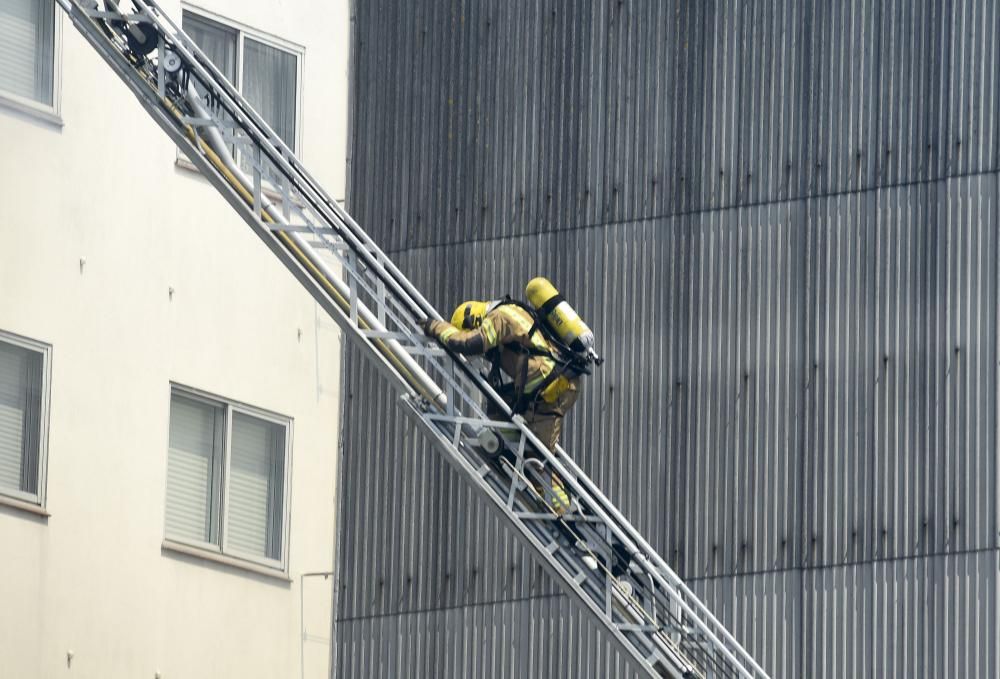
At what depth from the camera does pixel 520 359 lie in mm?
20734

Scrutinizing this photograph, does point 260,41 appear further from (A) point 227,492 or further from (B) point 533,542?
(B) point 533,542

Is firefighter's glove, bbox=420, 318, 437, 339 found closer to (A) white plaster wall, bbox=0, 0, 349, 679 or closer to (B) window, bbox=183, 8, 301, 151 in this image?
(A) white plaster wall, bbox=0, 0, 349, 679

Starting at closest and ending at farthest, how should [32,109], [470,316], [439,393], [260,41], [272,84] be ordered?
[439,393] < [470,316] < [32,109] < [260,41] < [272,84]


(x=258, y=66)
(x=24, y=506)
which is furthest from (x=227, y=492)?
(x=258, y=66)

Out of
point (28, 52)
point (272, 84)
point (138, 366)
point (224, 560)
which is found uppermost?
point (272, 84)

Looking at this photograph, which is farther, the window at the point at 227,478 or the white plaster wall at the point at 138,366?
the window at the point at 227,478

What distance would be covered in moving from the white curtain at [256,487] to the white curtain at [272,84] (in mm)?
3608

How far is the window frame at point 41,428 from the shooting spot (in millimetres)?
23953

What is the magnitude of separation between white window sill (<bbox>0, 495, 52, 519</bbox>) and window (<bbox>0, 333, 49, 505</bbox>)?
3.7 inches

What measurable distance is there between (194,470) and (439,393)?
701 cm

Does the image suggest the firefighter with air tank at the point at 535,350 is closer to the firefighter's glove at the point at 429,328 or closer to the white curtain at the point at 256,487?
the firefighter's glove at the point at 429,328

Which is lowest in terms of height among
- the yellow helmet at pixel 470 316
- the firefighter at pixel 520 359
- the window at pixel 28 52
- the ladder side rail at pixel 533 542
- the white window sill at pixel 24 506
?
the ladder side rail at pixel 533 542

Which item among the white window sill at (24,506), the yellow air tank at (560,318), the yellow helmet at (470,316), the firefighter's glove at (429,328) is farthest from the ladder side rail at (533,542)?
the white window sill at (24,506)

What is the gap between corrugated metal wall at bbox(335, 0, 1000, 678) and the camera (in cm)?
2416
